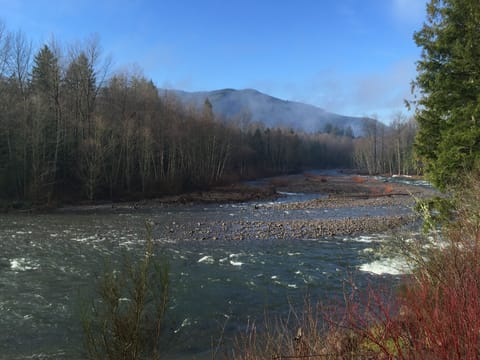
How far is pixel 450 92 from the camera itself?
9.55m

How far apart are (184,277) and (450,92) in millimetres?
9978

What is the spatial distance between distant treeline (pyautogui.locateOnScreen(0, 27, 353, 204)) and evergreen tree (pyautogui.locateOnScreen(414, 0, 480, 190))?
30.0 m

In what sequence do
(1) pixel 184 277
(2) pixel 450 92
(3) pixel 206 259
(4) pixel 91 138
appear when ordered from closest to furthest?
(2) pixel 450 92
(1) pixel 184 277
(3) pixel 206 259
(4) pixel 91 138

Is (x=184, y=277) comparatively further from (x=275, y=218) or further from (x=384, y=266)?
(x=275, y=218)

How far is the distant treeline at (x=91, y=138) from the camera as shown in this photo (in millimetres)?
30281

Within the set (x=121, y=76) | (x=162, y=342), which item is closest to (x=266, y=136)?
(x=121, y=76)

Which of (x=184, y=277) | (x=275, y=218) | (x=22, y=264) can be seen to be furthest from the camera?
(x=275, y=218)

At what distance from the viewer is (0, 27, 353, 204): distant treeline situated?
99.3 feet

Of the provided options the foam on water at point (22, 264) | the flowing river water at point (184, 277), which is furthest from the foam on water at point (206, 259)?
the foam on water at point (22, 264)

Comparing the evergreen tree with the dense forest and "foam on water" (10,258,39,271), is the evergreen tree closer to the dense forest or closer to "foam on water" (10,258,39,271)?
"foam on water" (10,258,39,271)

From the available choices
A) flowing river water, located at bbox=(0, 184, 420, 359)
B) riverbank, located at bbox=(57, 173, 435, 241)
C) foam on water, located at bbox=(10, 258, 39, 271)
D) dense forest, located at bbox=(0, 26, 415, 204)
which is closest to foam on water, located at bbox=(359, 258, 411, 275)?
flowing river water, located at bbox=(0, 184, 420, 359)

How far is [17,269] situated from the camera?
1120 cm

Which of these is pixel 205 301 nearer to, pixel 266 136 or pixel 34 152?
pixel 34 152

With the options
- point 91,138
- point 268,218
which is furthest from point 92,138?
point 268,218
